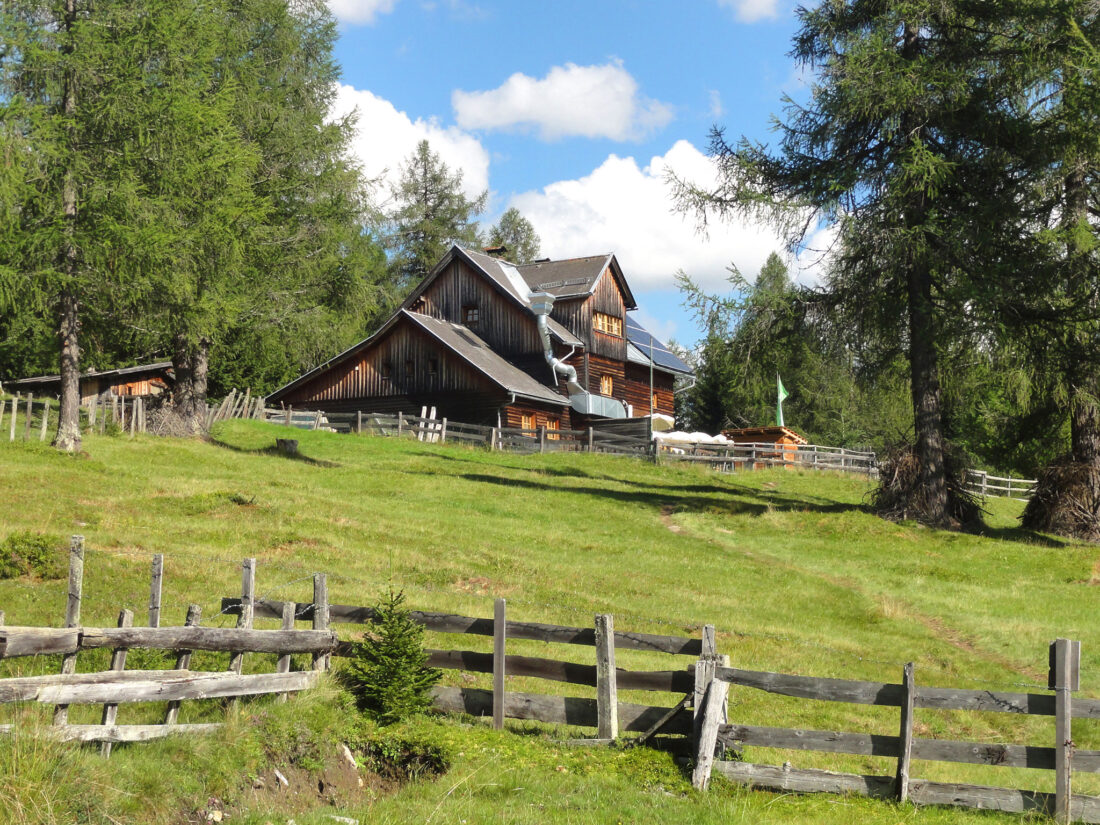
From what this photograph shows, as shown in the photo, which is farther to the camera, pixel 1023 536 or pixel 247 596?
pixel 1023 536

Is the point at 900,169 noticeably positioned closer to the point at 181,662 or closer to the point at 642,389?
the point at 181,662

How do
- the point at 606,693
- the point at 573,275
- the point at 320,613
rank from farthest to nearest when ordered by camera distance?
the point at 573,275, the point at 320,613, the point at 606,693

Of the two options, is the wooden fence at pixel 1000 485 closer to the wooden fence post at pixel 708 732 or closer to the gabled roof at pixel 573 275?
the gabled roof at pixel 573 275

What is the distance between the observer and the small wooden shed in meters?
48.0

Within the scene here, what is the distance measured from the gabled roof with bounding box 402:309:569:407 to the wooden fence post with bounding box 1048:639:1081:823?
122 feet

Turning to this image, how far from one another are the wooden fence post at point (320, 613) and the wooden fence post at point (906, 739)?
6140mm

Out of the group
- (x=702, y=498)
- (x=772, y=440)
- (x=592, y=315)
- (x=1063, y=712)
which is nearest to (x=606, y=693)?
(x=1063, y=712)

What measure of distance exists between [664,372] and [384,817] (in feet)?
181

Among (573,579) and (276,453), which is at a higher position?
(276,453)

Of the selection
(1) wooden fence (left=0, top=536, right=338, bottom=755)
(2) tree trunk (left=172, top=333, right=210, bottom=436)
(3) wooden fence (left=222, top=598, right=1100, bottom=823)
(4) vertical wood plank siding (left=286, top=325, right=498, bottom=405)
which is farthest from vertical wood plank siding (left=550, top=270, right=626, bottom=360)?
(3) wooden fence (left=222, top=598, right=1100, bottom=823)

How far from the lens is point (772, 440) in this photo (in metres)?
56.5

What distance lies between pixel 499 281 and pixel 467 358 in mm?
7183

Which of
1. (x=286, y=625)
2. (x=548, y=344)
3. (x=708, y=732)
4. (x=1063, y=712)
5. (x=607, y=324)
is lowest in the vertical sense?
(x=708, y=732)

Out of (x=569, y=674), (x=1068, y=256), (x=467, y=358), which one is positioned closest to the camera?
(x=569, y=674)
